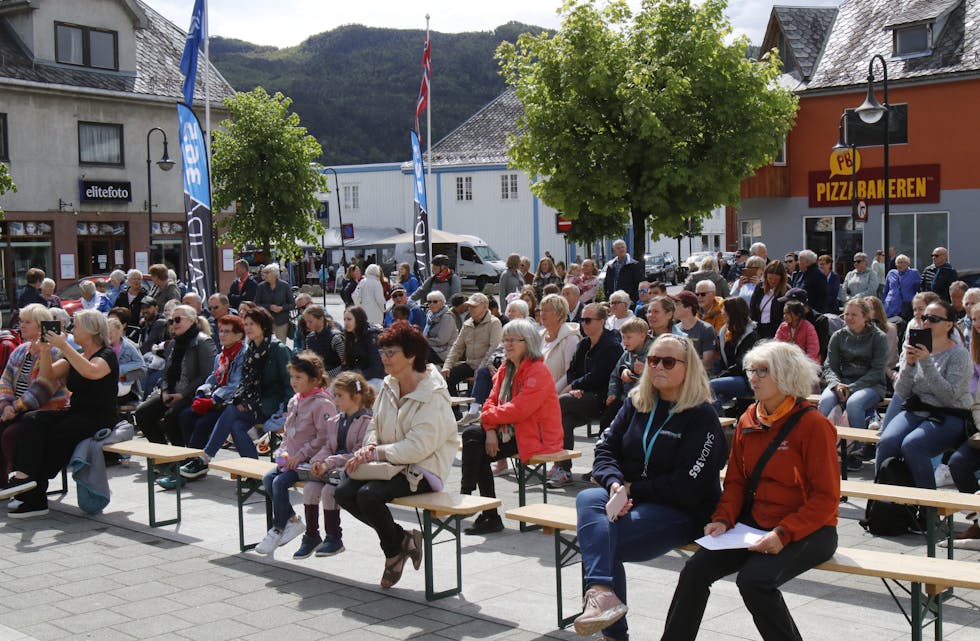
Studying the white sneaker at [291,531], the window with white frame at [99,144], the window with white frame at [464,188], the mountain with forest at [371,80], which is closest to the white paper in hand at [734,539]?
the white sneaker at [291,531]

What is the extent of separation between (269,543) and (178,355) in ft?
13.4

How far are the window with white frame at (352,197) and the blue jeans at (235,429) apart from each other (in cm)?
5155

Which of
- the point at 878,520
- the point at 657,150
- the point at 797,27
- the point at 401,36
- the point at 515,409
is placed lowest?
the point at 878,520

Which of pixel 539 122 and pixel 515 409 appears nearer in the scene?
pixel 515 409

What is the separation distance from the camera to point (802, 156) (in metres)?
35.0

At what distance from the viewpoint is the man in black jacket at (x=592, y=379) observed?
385 inches

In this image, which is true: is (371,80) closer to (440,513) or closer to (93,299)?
(93,299)

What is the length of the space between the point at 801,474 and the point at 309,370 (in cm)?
393

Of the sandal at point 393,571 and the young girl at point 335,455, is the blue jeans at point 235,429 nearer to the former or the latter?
the young girl at point 335,455

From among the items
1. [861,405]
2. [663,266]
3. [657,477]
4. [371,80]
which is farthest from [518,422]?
[371,80]

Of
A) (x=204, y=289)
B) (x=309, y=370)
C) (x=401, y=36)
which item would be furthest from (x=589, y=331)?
(x=401, y=36)

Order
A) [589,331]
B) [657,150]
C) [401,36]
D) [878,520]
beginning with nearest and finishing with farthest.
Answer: [878,520] → [589,331] → [657,150] → [401,36]

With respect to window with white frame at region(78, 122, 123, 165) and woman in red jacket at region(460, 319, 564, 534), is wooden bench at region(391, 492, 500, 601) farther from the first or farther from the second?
window with white frame at region(78, 122, 123, 165)

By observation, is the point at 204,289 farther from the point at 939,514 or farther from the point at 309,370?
the point at 939,514
